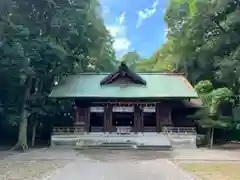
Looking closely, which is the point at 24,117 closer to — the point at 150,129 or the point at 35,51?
the point at 35,51

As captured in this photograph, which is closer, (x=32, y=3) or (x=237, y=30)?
(x=32, y=3)

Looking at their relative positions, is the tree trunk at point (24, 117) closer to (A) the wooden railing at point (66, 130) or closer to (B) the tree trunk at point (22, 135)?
(B) the tree trunk at point (22, 135)

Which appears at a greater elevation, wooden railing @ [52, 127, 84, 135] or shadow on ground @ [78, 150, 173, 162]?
wooden railing @ [52, 127, 84, 135]

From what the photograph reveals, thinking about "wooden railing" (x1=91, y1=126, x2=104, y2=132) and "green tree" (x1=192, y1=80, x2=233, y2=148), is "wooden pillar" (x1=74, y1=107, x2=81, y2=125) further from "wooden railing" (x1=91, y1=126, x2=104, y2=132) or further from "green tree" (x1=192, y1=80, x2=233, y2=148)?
"green tree" (x1=192, y1=80, x2=233, y2=148)

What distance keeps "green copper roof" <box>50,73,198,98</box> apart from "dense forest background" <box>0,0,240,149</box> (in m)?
1.04

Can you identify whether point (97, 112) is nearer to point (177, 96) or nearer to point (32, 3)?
point (177, 96)

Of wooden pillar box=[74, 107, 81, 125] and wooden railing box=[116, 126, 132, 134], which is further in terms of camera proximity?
wooden pillar box=[74, 107, 81, 125]

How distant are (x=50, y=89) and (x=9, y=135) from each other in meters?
5.27

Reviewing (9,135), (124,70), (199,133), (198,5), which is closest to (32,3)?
(124,70)

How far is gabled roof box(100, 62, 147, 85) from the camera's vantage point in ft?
84.8

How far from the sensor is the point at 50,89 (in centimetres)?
2677

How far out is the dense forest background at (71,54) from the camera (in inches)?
821

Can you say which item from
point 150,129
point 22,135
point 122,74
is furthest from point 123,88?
point 22,135

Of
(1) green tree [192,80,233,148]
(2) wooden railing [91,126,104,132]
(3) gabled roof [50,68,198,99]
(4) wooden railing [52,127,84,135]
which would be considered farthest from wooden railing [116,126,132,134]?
(1) green tree [192,80,233,148]
